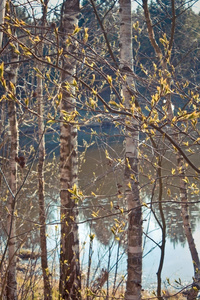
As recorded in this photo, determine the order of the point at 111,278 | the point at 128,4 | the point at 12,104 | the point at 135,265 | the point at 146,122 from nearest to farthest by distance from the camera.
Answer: the point at 146,122 → the point at 135,265 → the point at 128,4 → the point at 12,104 → the point at 111,278

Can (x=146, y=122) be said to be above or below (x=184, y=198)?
above

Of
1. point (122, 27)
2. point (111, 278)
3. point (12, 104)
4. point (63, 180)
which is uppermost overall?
point (122, 27)

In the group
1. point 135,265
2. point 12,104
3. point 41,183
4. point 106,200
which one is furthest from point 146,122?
point 106,200

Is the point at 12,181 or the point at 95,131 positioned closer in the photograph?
the point at 95,131

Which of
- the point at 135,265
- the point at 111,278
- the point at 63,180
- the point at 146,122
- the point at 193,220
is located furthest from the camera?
the point at 193,220

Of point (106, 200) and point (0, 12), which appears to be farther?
point (106, 200)

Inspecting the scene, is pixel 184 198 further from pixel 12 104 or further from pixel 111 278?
pixel 111 278

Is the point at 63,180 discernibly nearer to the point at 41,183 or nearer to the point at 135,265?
the point at 41,183

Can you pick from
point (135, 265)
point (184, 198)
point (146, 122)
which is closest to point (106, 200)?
point (184, 198)

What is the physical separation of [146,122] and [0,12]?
751mm

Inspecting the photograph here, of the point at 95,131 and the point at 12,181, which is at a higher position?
the point at 95,131

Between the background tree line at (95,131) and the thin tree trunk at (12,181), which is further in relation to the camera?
the thin tree trunk at (12,181)

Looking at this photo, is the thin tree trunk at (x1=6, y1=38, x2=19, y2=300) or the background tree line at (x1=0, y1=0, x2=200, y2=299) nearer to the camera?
the background tree line at (x1=0, y1=0, x2=200, y2=299)

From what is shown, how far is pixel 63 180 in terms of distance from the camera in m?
4.71
